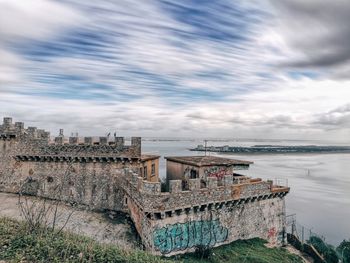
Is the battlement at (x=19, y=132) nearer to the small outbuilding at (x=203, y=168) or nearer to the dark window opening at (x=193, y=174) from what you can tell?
the small outbuilding at (x=203, y=168)

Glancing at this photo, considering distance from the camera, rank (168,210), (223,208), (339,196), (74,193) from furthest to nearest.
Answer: (339,196) → (74,193) → (223,208) → (168,210)

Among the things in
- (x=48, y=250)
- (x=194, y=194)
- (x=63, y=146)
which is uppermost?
(x=63, y=146)

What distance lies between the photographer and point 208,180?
20.1 meters

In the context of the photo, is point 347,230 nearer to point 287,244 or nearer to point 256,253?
point 287,244

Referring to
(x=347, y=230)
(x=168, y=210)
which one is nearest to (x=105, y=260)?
(x=168, y=210)

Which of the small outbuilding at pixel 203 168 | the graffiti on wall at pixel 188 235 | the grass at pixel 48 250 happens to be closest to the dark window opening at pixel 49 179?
the small outbuilding at pixel 203 168

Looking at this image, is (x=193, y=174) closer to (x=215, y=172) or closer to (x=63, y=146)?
(x=215, y=172)

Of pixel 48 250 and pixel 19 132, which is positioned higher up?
pixel 19 132

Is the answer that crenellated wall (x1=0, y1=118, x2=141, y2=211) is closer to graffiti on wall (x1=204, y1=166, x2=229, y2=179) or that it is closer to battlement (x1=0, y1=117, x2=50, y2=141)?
battlement (x1=0, y1=117, x2=50, y2=141)

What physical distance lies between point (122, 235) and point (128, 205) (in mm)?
3486

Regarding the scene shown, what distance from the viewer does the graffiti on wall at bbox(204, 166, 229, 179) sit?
22.6 meters

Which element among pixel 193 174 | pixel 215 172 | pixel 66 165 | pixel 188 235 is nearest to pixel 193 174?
pixel 193 174

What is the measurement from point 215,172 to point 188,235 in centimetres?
567

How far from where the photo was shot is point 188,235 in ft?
62.2
